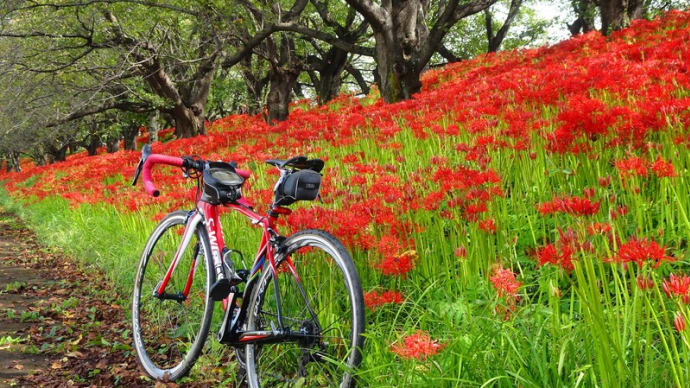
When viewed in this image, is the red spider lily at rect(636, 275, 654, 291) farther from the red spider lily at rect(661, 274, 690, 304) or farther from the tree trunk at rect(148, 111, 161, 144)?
the tree trunk at rect(148, 111, 161, 144)

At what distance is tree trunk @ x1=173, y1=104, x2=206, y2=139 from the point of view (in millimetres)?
15341

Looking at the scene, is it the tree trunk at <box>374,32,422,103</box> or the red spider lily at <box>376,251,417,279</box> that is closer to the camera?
the red spider lily at <box>376,251,417,279</box>

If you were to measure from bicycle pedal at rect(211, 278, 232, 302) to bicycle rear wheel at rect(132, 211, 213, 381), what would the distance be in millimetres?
167

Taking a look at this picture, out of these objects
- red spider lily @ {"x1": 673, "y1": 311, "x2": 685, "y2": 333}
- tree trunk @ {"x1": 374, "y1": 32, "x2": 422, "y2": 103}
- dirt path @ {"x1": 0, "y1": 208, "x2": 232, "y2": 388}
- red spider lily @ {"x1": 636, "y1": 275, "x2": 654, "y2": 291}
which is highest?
tree trunk @ {"x1": 374, "y1": 32, "x2": 422, "y2": 103}

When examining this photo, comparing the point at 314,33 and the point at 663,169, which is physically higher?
the point at 314,33

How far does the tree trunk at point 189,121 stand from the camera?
15.3 metres

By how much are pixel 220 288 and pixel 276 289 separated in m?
0.41

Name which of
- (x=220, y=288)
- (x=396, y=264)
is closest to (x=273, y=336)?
(x=220, y=288)

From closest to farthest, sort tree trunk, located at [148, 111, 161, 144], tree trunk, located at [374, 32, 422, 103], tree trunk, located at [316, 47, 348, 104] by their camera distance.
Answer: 1. tree trunk, located at [374, 32, 422, 103]
2. tree trunk, located at [316, 47, 348, 104]
3. tree trunk, located at [148, 111, 161, 144]

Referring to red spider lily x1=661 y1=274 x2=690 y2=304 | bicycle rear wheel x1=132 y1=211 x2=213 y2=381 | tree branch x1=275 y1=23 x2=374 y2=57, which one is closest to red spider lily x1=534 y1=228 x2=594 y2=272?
red spider lily x1=661 y1=274 x2=690 y2=304

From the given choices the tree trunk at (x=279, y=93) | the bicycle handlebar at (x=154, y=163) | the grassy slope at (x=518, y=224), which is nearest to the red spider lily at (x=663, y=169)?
the grassy slope at (x=518, y=224)

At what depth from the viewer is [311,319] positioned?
2613 millimetres

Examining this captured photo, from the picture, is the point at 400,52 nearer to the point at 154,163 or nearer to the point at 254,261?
the point at 154,163

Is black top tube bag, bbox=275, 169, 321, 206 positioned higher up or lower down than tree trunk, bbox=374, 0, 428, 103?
lower down
